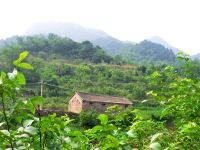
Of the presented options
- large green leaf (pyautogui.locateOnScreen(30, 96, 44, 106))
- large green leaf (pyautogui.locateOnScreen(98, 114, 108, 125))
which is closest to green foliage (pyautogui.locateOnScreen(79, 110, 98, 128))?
large green leaf (pyautogui.locateOnScreen(98, 114, 108, 125))

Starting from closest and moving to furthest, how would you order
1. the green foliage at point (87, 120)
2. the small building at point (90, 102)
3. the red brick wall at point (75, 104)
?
the green foliage at point (87, 120), the small building at point (90, 102), the red brick wall at point (75, 104)

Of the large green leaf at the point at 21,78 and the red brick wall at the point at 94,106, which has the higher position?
the large green leaf at the point at 21,78

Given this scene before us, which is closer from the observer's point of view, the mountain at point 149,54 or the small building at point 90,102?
the small building at point 90,102

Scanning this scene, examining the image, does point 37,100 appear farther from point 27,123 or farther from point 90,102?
point 90,102

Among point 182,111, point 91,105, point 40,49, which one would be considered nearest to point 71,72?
point 91,105

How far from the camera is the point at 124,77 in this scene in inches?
1671

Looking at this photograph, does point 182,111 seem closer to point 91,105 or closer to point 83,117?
point 83,117

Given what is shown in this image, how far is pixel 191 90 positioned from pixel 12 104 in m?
1.46

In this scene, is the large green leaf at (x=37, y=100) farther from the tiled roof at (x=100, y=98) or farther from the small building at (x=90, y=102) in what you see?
the tiled roof at (x=100, y=98)

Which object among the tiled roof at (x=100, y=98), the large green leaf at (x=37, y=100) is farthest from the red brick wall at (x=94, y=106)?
the large green leaf at (x=37, y=100)

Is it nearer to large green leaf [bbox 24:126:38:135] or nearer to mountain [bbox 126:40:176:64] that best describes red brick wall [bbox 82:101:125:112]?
large green leaf [bbox 24:126:38:135]

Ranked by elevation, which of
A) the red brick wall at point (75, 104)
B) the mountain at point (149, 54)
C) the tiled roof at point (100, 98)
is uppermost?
the mountain at point (149, 54)

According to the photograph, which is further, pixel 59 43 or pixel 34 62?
pixel 59 43

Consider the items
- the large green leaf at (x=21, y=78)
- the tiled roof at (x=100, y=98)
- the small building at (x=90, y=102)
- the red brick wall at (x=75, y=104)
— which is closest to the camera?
the large green leaf at (x=21, y=78)
